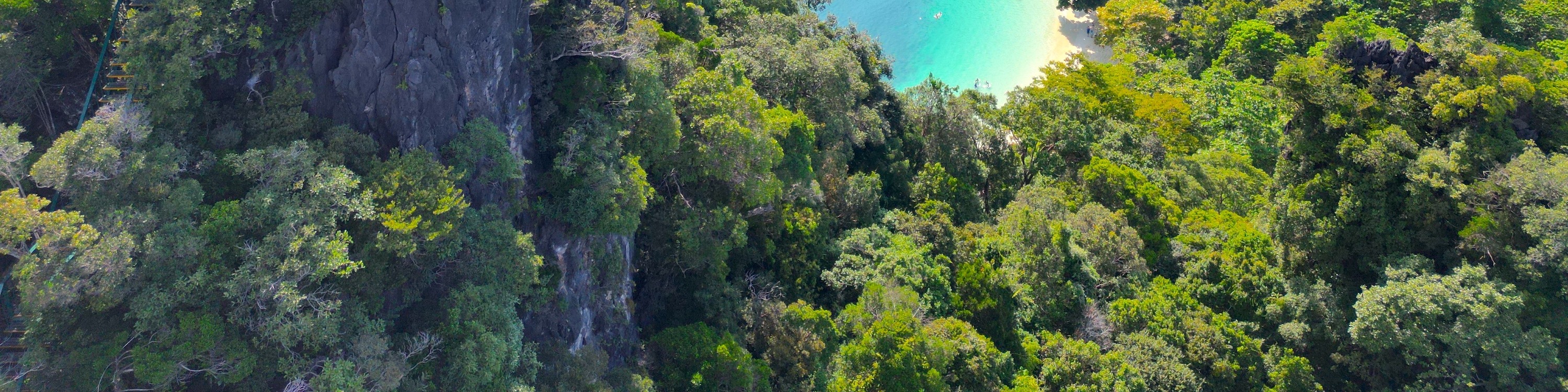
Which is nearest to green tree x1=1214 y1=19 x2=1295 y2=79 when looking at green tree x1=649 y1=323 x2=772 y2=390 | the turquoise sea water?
the turquoise sea water

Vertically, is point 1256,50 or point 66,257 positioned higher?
point 66,257

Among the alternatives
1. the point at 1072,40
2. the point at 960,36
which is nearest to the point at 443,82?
the point at 960,36

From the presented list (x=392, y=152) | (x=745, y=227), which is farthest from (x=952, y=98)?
(x=392, y=152)

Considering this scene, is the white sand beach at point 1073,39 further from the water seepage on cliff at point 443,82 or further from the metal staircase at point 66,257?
the metal staircase at point 66,257

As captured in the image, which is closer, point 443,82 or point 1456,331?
point 443,82

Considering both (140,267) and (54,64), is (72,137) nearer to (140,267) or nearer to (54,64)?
(140,267)

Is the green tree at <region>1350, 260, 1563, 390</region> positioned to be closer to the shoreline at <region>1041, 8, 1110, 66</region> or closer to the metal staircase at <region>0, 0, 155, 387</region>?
the shoreline at <region>1041, 8, 1110, 66</region>

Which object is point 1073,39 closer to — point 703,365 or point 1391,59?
point 1391,59
